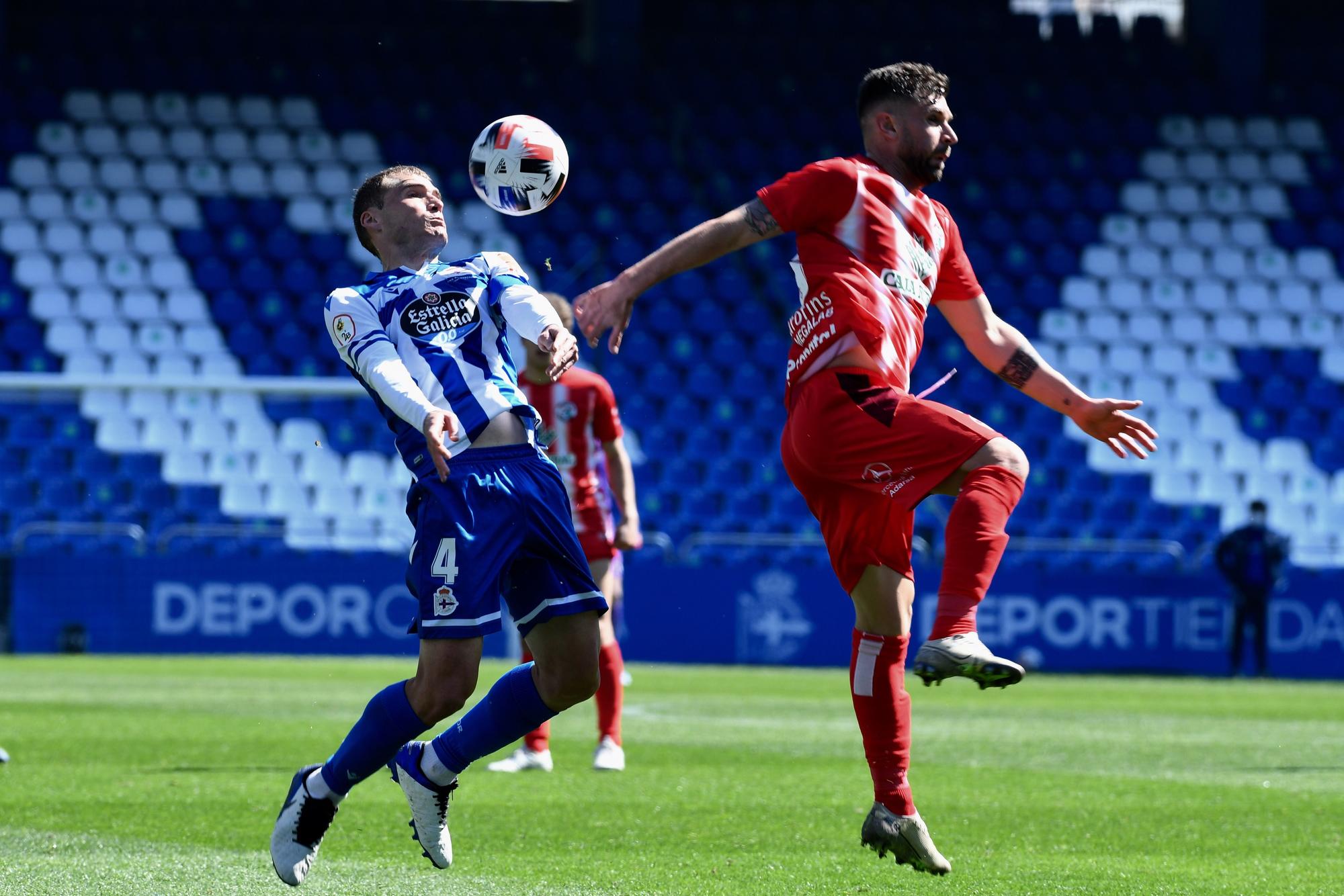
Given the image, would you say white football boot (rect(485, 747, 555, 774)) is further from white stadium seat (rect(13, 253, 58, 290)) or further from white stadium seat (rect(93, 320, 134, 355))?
white stadium seat (rect(13, 253, 58, 290))

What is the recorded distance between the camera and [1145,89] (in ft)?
75.0

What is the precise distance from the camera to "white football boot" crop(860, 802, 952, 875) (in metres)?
4.48

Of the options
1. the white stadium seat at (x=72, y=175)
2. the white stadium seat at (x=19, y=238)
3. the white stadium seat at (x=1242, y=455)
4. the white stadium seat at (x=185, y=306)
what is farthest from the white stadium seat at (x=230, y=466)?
the white stadium seat at (x=1242, y=455)

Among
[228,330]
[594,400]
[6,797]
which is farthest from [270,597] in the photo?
[6,797]

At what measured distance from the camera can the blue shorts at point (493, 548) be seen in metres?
4.50

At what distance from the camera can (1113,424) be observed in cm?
481

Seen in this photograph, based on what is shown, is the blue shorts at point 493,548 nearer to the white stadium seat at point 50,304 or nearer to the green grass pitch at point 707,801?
the green grass pitch at point 707,801

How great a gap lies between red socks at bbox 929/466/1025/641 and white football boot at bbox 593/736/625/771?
146 inches

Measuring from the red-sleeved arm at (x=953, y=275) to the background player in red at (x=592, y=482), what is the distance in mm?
3194

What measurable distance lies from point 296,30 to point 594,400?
14934mm

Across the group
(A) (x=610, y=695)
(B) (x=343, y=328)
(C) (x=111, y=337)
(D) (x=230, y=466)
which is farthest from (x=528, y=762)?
(C) (x=111, y=337)

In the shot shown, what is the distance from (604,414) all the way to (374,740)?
3.87m

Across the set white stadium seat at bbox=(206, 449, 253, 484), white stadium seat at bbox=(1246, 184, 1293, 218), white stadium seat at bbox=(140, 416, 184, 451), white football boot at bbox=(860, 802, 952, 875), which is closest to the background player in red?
white football boot at bbox=(860, 802, 952, 875)

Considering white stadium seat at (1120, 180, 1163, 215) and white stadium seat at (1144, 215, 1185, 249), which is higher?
white stadium seat at (1120, 180, 1163, 215)
